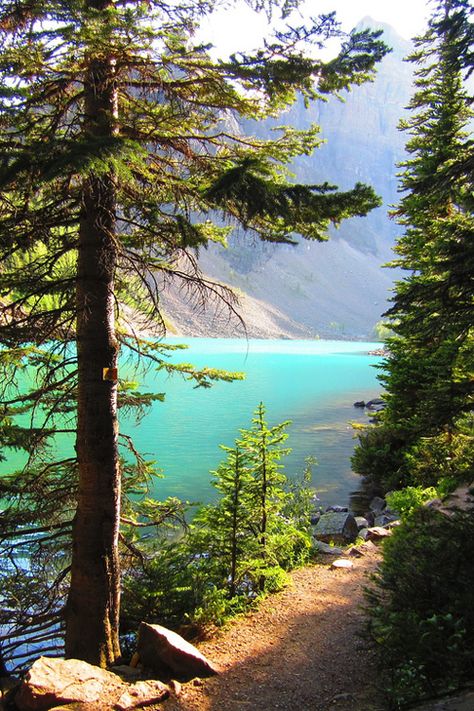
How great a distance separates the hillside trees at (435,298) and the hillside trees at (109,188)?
1.52m

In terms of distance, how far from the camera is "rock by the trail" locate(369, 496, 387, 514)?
521 inches

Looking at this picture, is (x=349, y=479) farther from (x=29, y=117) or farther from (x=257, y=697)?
(x=29, y=117)

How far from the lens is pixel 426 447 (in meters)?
11.7

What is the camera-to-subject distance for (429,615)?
3.85m

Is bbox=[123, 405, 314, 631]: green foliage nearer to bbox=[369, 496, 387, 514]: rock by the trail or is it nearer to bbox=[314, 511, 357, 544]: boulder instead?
bbox=[314, 511, 357, 544]: boulder

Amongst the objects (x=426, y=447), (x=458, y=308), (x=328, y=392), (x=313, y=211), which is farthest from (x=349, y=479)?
(x=328, y=392)

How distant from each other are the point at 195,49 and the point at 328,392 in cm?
4447

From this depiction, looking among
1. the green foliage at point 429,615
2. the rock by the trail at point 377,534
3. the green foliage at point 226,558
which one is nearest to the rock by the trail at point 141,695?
the green foliage at point 226,558

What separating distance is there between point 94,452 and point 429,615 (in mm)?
3204

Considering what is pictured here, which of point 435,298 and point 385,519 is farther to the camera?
point 385,519

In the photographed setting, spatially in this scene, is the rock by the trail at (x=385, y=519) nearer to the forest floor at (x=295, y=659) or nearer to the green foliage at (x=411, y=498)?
the green foliage at (x=411, y=498)

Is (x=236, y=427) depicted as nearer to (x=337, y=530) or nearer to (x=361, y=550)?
(x=337, y=530)

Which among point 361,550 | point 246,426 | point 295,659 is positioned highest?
point 295,659

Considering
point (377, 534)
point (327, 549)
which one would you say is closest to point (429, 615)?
point (327, 549)
